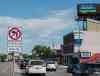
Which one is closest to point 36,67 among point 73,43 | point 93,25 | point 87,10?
point 73,43

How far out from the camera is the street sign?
18.5 metres

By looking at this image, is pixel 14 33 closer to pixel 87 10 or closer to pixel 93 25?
pixel 87 10

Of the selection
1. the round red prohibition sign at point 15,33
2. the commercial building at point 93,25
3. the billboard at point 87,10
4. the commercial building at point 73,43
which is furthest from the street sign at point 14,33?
the commercial building at point 93,25

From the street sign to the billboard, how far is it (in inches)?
2946

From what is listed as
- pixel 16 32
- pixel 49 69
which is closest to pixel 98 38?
pixel 49 69

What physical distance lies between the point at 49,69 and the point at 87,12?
37821 mm

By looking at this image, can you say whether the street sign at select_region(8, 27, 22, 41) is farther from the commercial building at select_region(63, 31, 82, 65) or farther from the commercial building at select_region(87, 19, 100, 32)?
the commercial building at select_region(87, 19, 100, 32)

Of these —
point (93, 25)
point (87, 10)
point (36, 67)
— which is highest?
point (87, 10)

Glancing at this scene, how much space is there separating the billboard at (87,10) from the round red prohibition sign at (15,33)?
74.8 m

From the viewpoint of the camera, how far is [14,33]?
18734mm

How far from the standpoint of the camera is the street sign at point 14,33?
730 inches

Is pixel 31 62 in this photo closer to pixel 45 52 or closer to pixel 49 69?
pixel 49 69

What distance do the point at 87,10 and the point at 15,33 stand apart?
76.3 meters

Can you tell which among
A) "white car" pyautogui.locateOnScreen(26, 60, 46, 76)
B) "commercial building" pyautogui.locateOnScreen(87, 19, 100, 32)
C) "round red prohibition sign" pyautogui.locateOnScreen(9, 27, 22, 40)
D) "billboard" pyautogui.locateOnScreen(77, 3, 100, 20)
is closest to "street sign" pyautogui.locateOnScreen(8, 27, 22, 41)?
"round red prohibition sign" pyautogui.locateOnScreen(9, 27, 22, 40)
